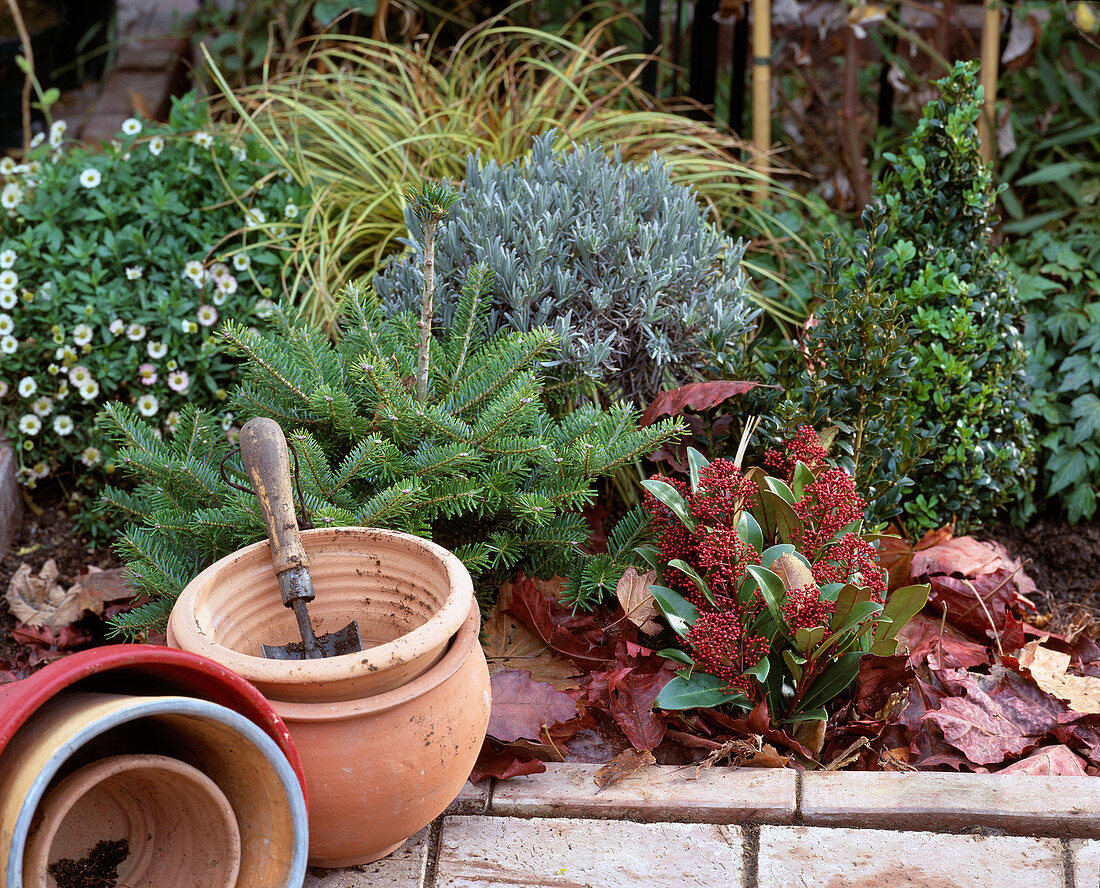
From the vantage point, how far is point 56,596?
8.32 ft

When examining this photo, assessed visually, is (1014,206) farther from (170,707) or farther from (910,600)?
(170,707)

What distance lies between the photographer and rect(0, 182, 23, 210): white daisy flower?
307 cm

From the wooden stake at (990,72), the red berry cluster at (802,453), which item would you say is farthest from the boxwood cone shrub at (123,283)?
the wooden stake at (990,72)

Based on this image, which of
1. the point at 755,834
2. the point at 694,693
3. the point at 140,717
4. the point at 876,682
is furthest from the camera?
the point at 876,682

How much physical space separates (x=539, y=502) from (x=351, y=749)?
2.10 ft

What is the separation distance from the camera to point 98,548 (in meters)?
2.78

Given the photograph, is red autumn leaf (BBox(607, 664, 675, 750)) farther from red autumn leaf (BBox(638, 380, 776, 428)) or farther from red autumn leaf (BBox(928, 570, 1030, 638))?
red autumn leaf (BBox(928, 570, 1030, 638))

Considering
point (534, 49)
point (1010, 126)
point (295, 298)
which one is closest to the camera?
point (295, 298)

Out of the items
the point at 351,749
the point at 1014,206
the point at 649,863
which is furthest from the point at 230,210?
the point at 1014,206

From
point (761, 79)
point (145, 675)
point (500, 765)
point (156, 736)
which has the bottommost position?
point (500, 765)

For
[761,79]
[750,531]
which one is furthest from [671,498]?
[761,79]

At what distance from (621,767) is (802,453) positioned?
73cm

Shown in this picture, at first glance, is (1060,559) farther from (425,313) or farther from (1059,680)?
(425,313)

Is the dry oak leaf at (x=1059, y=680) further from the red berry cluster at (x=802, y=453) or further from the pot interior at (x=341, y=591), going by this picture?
the pot interior at (x=341, y=591)
